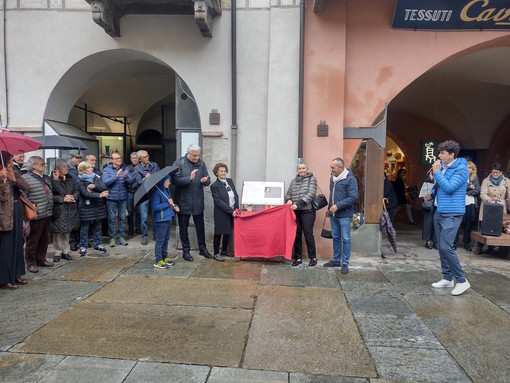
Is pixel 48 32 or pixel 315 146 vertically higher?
pixel 48 32

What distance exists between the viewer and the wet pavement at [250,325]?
3061 mm

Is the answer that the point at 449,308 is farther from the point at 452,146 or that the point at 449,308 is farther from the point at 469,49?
the point at 469,49

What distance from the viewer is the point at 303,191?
20.0ft

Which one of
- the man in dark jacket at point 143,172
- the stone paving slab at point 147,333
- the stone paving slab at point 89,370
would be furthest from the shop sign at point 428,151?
the stone paving slab at point 89,370

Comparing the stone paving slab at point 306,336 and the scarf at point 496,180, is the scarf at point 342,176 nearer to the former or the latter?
the stone paving slab at point 306,336

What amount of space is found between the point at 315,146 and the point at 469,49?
339 centimetres

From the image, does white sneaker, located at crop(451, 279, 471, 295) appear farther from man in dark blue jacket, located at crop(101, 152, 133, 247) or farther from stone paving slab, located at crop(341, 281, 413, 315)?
man in dark blue jacket, located at crop(101, 152, 133, 247)

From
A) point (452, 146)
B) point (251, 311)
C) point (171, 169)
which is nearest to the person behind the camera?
point (251, 311)

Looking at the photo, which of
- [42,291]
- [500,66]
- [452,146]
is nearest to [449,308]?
[452,146]

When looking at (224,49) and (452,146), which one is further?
(224,49)

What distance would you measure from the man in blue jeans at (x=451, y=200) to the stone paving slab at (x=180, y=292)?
8.64 ft

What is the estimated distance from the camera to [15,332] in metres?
3.65

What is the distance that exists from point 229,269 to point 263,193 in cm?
149

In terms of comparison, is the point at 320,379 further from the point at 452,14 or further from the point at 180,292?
the point at 452,14
